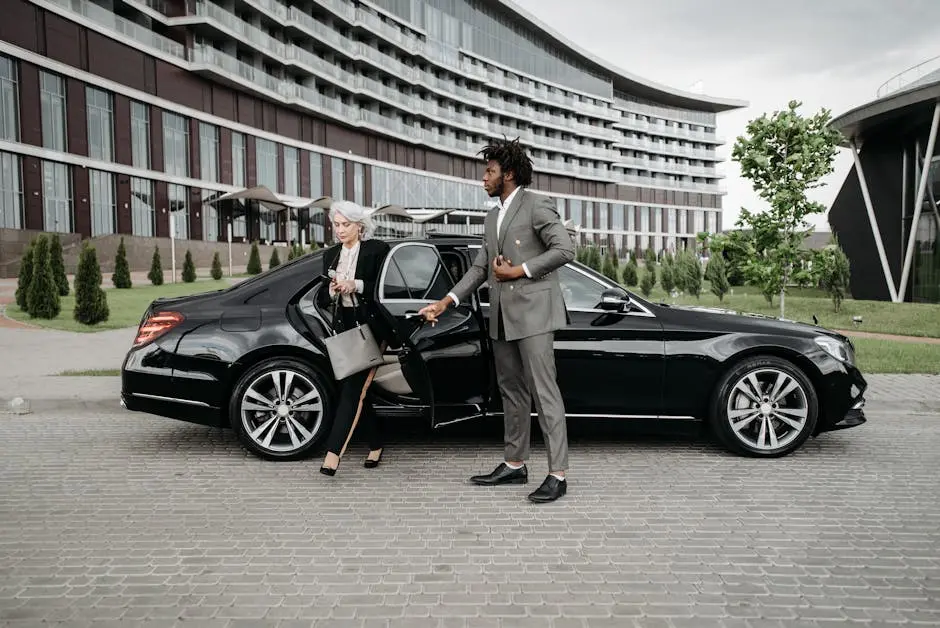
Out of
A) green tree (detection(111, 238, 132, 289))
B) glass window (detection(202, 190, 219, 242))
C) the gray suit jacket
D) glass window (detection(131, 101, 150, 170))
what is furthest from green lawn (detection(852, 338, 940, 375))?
glass window (detection(202, 190, 219, 242))

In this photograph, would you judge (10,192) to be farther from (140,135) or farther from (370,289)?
(370,289)

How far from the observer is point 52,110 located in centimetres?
3419

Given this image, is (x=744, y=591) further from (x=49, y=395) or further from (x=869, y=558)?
(x=49, y=395)

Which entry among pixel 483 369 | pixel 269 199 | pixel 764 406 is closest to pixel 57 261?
pixel 483 369

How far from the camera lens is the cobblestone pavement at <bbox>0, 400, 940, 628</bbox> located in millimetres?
3027

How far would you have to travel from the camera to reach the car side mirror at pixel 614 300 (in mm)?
5366

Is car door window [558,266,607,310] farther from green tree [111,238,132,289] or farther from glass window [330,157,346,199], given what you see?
glass window [330,157,346,199]

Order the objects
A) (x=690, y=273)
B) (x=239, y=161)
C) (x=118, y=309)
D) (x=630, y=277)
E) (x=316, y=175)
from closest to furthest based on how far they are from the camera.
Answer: (x=118, y=309) → (x=690, y=273) → (x=630, y=277) → (x=239, y=161) → (x=316, y=175)

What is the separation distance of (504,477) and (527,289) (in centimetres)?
126

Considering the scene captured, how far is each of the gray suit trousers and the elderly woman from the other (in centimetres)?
86

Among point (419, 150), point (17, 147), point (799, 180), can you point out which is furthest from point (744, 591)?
point (419, 150)

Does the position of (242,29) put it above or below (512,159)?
above

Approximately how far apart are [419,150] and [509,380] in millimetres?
61715

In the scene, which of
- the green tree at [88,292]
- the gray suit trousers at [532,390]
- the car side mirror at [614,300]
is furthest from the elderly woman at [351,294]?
the green tree at [88,292]
